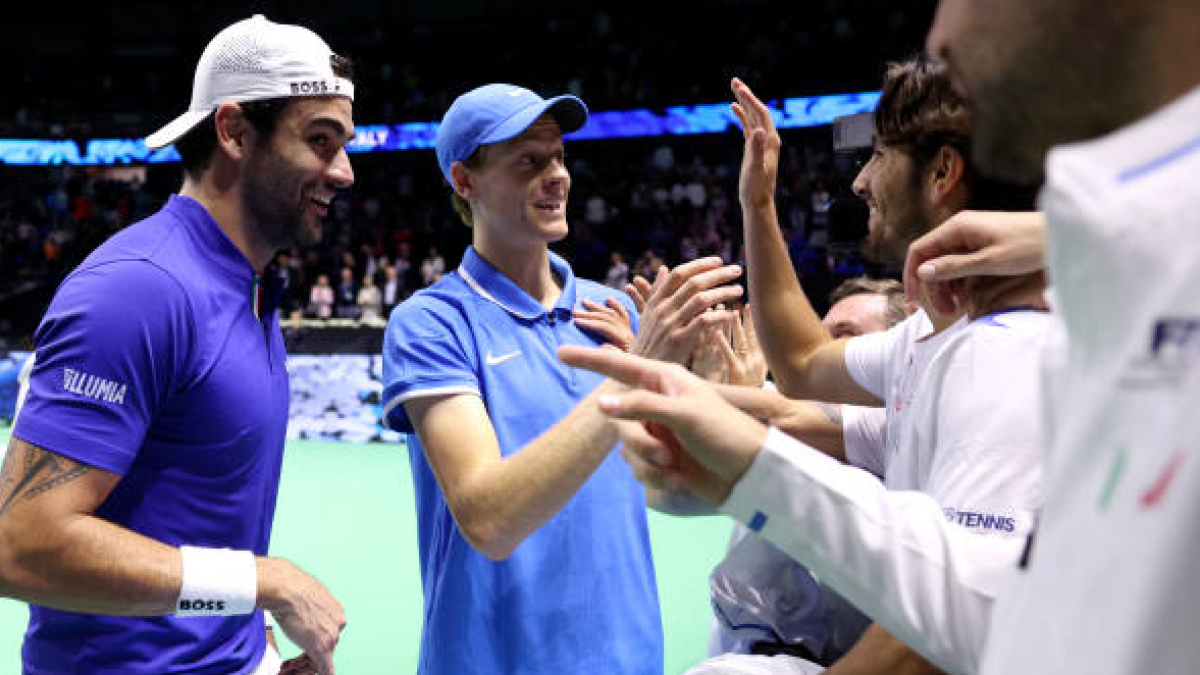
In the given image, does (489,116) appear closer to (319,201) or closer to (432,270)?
(319,201)

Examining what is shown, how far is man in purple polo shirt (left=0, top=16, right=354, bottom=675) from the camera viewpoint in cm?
Answer: 179

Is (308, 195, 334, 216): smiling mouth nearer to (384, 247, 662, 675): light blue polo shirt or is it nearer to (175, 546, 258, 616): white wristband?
(384, 247, 662, 675): light blue polo shirt

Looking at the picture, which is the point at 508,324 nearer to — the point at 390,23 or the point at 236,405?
the point at 236,405

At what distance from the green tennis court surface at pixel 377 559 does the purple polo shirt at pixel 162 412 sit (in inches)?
120

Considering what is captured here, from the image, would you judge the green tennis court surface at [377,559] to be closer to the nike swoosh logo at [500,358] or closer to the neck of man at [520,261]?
the neck of man at [520,261]

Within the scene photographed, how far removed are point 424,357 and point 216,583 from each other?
0.61 metres

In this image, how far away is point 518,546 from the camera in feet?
7.29

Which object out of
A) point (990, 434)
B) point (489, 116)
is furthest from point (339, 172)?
point (990, 434)

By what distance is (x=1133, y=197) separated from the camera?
0.64 m

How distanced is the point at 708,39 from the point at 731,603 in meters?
20.3

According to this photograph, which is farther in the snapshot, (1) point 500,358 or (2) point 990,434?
(1) point 500,358

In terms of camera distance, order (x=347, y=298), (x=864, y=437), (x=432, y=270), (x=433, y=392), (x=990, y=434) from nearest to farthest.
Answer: (x=990, y=434) → (x=433, y=392) → (x=864, y=437) → (x=432, y=270) → (x=347, y=298)

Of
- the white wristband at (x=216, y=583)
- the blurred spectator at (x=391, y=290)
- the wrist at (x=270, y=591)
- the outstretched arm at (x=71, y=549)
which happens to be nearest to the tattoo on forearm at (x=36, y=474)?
the outstretched arm at (x=71, y=549)

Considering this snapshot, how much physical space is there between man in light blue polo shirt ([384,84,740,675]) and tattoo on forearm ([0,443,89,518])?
632 millimetres
